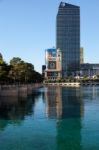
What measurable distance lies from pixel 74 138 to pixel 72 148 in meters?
3.73

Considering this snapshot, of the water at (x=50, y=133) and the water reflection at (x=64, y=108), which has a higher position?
the water reflection at (x=64, y=108)

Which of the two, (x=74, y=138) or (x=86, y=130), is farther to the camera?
(x=86, y=130)

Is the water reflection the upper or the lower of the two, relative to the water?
upper

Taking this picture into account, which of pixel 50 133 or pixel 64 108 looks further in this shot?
pixel 64 108

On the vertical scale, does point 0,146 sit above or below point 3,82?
below

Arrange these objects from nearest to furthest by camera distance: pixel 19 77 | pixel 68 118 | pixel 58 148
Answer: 1. pixel 58 148
2. pixel 68 118
3. pixel 19 77

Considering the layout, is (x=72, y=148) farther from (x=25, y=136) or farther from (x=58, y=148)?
(x=25, y=136)

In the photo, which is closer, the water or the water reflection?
the water

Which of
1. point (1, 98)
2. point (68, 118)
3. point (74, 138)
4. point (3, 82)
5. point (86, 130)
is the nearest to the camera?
point (74, 138)

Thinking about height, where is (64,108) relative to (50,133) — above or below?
above

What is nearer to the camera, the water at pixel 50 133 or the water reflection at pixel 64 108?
the water at pixel 50 133

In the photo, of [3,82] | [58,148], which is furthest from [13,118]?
[3,82]

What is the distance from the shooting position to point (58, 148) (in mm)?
31438

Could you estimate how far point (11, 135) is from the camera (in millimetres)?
36688
